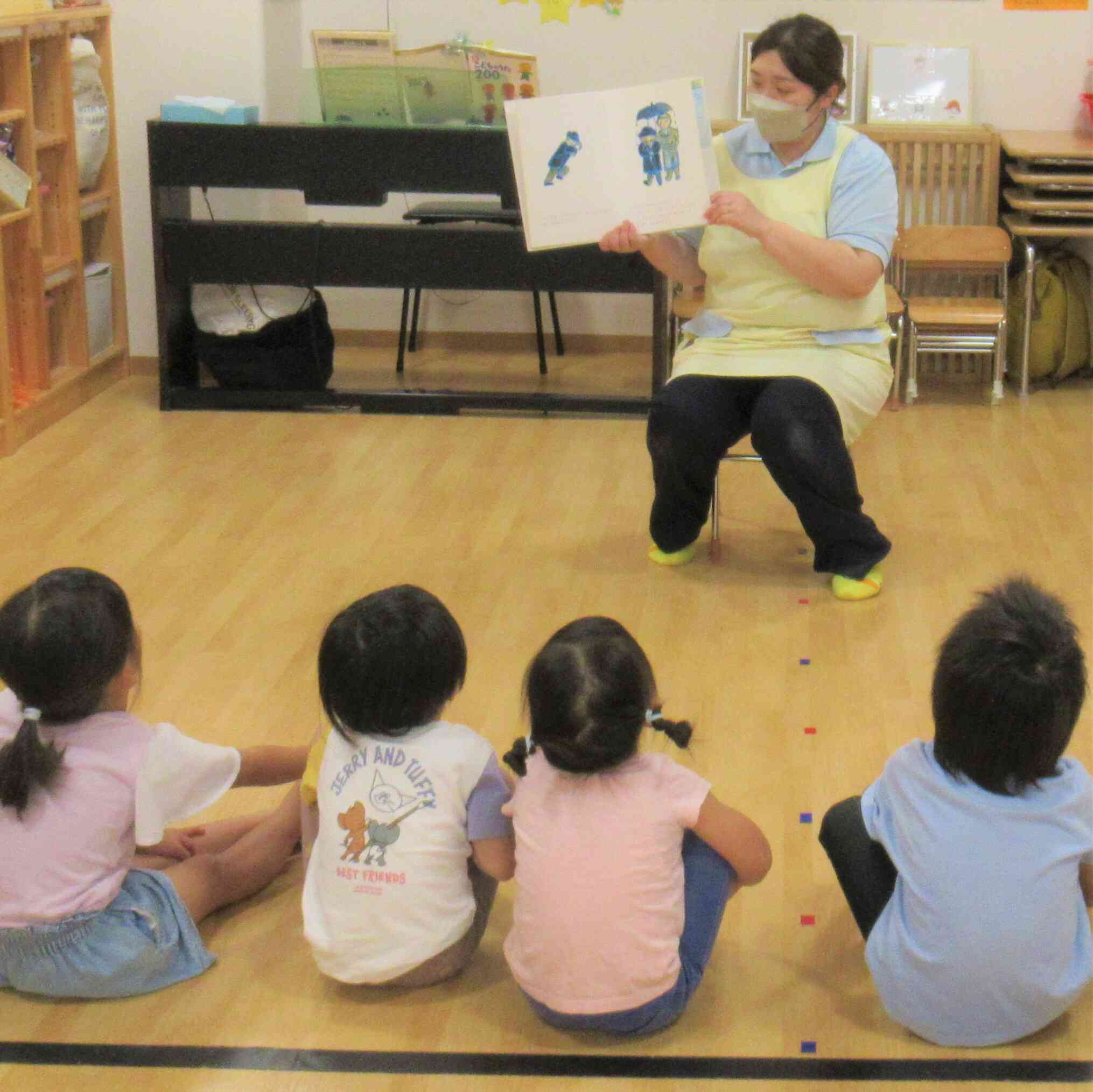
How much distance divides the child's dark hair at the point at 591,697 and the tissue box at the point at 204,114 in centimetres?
333

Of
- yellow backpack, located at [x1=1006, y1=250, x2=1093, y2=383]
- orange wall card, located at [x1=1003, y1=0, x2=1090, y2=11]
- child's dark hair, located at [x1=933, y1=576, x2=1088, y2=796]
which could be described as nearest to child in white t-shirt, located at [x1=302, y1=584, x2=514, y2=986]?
child's dark hair, located at [x1=933, y1=576, x2=1088, y2=796]

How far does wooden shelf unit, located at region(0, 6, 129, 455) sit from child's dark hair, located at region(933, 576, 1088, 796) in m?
3.22

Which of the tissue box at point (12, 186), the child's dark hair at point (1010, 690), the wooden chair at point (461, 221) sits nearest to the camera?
the child's dark hair at point (1010, 690)

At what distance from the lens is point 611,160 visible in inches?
131

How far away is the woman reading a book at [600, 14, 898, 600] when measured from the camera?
10.5ft

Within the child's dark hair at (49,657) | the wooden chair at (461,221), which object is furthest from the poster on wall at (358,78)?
the child's dark hair at (49,657)

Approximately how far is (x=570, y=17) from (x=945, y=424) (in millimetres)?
1874

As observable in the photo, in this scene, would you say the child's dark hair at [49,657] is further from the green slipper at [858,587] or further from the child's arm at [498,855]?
the green slipper at [858,587]

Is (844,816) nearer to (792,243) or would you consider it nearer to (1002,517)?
(792,243)

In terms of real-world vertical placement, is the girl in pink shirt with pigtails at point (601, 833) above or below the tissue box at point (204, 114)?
below

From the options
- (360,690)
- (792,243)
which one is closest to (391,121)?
(792,243)

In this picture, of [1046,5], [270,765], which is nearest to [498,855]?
[270,765]

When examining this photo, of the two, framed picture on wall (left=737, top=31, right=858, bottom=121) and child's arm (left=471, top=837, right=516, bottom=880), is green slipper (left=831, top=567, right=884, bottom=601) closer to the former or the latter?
child's arm (left=471, top=837, right=516, bottom=880)

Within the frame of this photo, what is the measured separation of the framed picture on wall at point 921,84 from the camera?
5.18 meters
